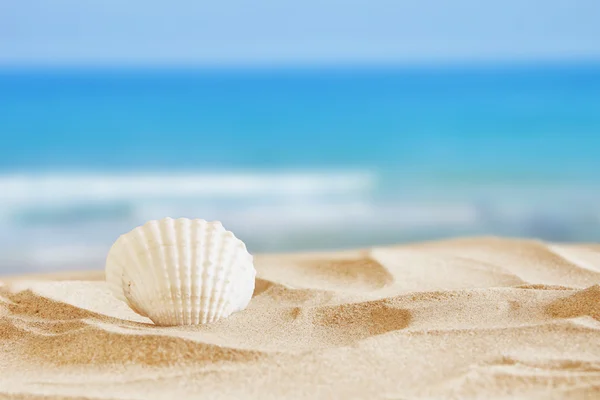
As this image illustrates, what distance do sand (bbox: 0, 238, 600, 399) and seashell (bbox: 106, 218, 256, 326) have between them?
4cm

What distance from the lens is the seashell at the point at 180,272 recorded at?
170 centimetres

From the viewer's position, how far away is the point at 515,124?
7578 millimetres

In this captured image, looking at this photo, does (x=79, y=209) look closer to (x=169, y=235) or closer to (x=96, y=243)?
(x=96, y=243)

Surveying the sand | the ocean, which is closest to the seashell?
the sand

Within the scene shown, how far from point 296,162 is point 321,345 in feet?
15.3

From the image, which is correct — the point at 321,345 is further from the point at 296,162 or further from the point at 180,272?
the point at 296,162

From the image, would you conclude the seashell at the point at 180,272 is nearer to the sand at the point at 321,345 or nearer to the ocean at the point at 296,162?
the sand at the point at 321,345

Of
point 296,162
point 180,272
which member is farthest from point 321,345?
point 296,162

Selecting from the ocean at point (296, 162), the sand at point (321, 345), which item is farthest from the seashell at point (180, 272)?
the ocean at point (296, 162)

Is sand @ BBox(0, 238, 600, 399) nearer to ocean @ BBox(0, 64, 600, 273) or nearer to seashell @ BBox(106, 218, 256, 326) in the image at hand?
seashell @ BBox(106, 218, 256, 326)

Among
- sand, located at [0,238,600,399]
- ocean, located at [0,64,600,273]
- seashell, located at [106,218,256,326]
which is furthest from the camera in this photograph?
ocean, located at [0,64,600,273]

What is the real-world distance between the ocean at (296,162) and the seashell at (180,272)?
1.56m

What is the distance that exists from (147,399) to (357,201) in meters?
3.50

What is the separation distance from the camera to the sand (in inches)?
52.2
